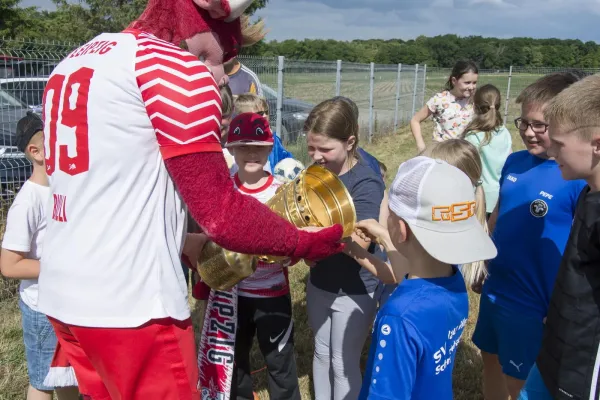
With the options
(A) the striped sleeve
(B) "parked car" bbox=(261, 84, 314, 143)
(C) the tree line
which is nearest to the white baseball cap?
(A) the striped sleeve

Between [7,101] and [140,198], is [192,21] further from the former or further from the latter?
[7,101]

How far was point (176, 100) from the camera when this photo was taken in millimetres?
1373

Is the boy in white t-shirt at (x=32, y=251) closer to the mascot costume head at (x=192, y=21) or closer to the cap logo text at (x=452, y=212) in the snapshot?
the mascot costume head at (x=192, y=21)

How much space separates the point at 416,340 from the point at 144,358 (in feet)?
2.64

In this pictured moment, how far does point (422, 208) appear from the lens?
1.62 metres

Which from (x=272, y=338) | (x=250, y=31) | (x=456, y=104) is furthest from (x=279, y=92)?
(x=250, y=31)

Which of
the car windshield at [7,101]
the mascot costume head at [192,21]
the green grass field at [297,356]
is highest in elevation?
the mascot costume head at [192,21]

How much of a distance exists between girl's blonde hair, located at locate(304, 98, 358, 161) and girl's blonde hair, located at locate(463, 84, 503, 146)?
205 cm

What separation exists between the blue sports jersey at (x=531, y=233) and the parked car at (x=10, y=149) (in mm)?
4132

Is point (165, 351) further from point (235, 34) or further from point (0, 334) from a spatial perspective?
point (0, 334)

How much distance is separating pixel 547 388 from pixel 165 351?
1.30m

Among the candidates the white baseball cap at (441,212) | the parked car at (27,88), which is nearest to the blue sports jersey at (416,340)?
the white baseball cap at (441,212)

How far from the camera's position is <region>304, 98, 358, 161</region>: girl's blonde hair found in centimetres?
259

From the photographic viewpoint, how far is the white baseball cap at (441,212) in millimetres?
1607
